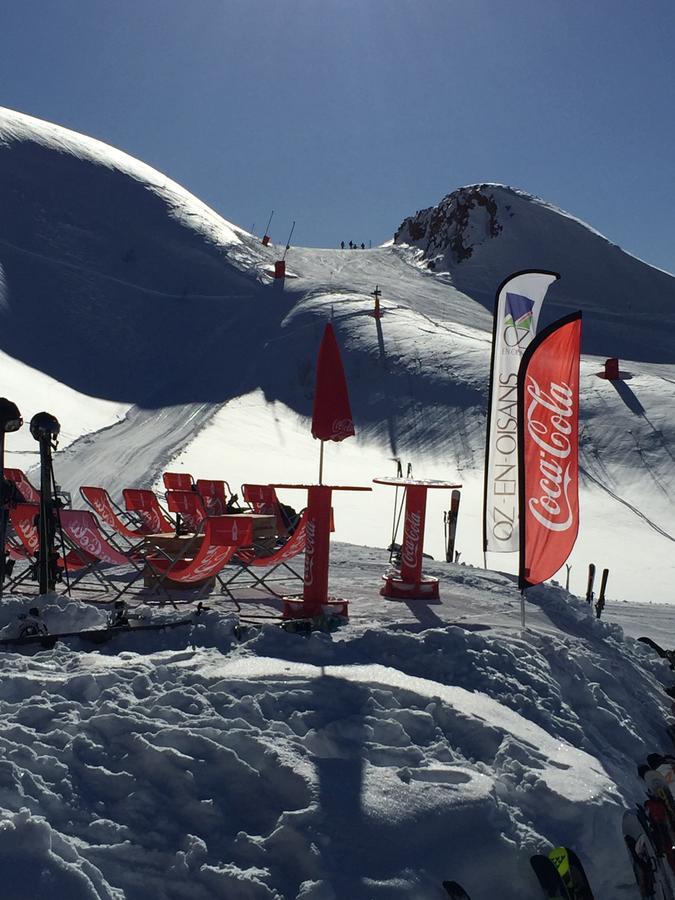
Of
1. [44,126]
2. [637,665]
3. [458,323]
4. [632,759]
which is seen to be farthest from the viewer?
[44,126]

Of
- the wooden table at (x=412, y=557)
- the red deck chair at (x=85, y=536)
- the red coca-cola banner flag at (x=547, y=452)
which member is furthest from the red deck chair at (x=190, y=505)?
the red coca-cola banner flag at (x=547, y=452)

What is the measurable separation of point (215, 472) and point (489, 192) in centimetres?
4933

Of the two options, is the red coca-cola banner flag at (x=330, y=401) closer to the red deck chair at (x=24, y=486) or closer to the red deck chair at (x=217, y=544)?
the red deck chair at (x=217, y=544)

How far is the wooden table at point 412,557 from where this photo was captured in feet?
28.1

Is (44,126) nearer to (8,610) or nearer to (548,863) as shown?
(8,610)

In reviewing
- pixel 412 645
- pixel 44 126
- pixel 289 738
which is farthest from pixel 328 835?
pixel 44 126

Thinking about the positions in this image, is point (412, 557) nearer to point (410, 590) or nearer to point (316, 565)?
point (410, 590)

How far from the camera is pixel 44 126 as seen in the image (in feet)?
179

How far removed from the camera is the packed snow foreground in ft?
11.9

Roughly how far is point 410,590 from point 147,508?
175 inches

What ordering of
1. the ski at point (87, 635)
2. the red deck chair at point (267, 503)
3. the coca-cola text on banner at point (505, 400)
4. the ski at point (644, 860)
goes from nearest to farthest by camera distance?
the ski at point (644, 860)
the ski at point (87, 635)
the coca-cola text on banner at point (505, 400)
the red deck chair at point (267, 503)

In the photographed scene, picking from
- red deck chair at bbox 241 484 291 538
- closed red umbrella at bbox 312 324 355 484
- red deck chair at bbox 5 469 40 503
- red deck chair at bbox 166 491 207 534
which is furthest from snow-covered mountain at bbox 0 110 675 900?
red deck chair at bbox 5 469 40 503

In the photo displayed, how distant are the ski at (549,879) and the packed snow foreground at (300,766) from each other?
0.23 ft

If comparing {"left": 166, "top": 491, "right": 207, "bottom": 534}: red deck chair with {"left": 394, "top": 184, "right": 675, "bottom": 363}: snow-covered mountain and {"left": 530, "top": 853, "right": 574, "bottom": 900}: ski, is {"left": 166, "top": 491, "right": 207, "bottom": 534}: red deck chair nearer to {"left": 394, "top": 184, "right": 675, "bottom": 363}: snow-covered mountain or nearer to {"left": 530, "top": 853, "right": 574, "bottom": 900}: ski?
{"left": 530, "top": 853, "right": 574, "bottom": 900}: ski
